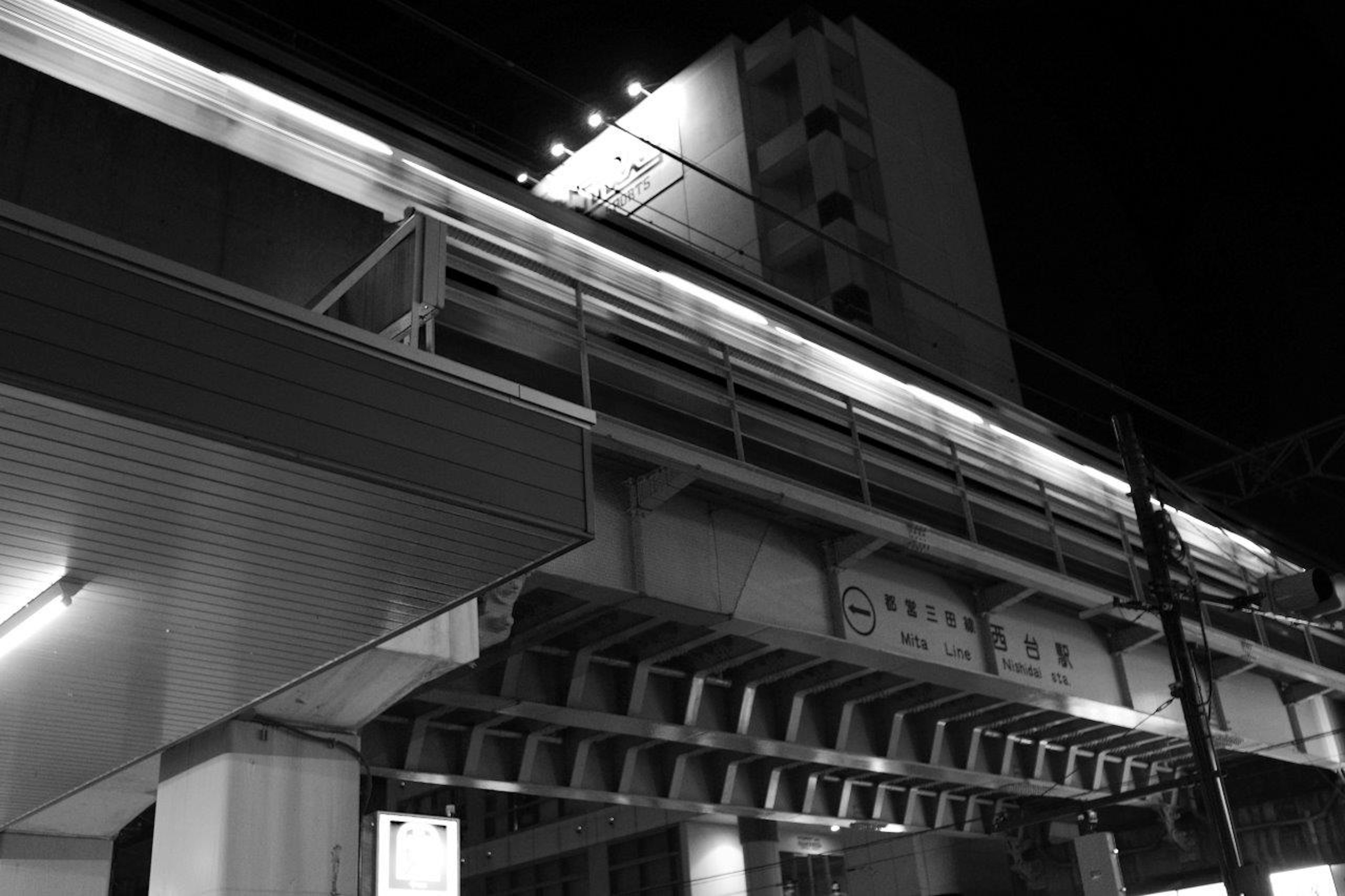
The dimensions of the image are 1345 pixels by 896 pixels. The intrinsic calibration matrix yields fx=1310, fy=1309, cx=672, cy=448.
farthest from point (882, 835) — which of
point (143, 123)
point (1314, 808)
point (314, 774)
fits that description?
point (143, 123)

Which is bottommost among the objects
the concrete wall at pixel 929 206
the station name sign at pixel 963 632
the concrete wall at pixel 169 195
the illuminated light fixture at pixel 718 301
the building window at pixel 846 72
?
the station name sign at pixel 963 632

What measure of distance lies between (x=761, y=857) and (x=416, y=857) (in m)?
21.3

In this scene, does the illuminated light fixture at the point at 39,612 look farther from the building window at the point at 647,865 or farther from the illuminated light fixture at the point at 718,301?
the building window at the point at 647,865

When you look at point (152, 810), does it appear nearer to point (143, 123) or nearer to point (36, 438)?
point (143, 123)

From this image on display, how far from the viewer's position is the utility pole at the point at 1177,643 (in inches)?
467

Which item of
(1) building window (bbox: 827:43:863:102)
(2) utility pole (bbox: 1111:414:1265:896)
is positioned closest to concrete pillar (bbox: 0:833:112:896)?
(2) utility pole (bbox: 1111:414:1265:896)

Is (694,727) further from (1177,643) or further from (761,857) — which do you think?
(761,857)

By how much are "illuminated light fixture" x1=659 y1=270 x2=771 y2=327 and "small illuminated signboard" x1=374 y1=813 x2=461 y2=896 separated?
5.51m

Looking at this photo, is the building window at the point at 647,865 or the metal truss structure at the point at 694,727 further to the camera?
the building window at the point at 647,865

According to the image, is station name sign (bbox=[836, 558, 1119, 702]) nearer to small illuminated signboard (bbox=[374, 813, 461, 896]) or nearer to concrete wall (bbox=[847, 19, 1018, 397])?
small illuminated signboard (bbox=[374, 813, 461, 896])

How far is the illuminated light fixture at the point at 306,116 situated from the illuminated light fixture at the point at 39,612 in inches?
155

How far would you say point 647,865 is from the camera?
3462 cm

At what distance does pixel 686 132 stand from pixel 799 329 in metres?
37.0

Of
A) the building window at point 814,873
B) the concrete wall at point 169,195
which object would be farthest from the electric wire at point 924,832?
the concrete wall at point 169,195
